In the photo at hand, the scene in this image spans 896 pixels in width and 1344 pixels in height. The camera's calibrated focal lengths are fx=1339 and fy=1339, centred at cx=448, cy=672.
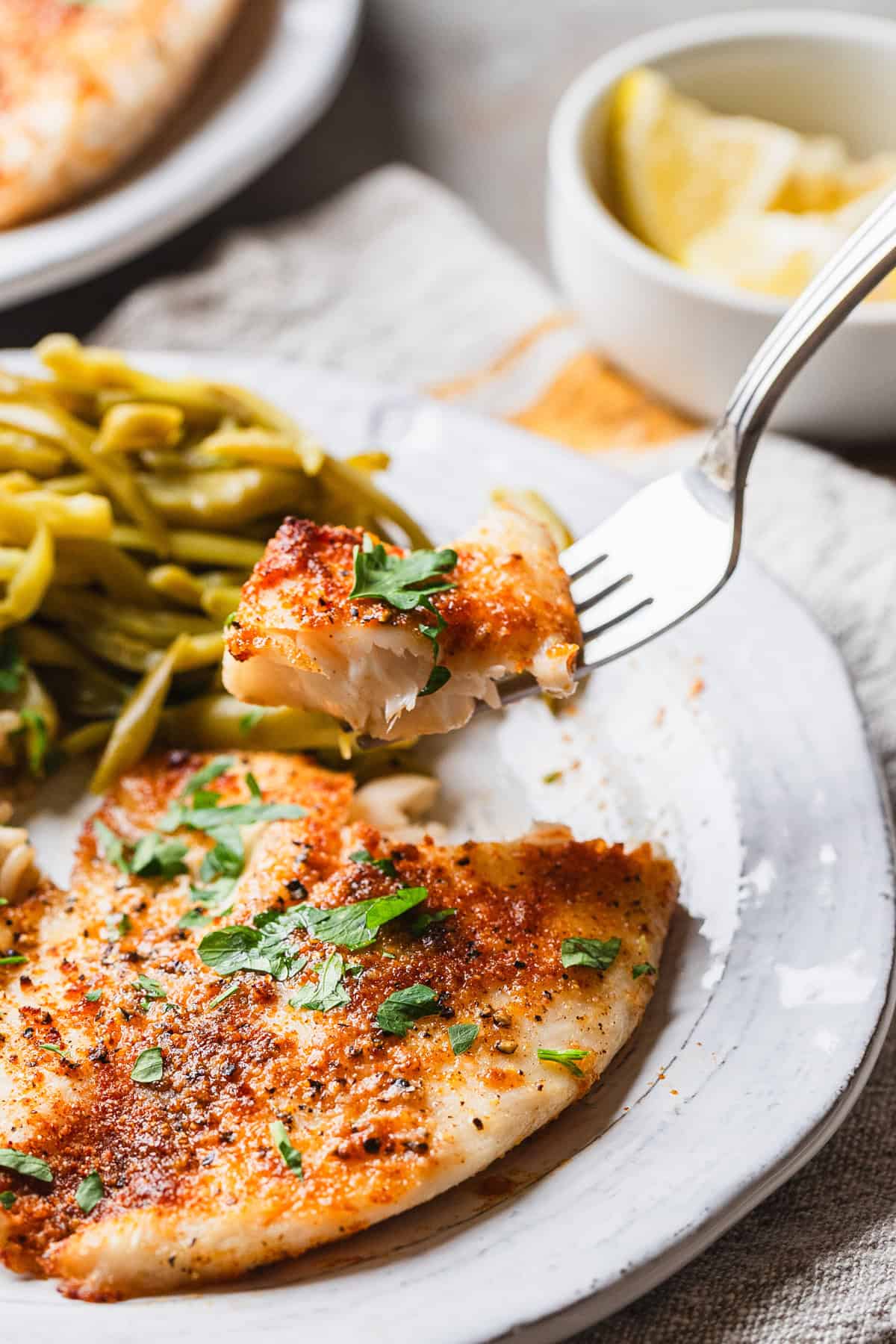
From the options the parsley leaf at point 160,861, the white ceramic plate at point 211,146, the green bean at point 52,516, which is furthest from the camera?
the white ceramic plate at point 211,146

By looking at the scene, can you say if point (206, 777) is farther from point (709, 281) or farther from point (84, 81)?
point (84, 81)

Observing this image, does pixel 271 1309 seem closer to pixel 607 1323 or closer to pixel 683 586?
pixel 607 1323

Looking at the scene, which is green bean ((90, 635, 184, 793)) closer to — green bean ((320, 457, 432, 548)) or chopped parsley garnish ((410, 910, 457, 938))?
green bean ((320, 457, 432, 548))

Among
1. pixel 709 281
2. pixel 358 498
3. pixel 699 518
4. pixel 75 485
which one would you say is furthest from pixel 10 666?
pixel 709 281

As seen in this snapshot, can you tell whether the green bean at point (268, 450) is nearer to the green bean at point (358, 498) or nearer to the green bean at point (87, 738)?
the green bean at point (358, 498)

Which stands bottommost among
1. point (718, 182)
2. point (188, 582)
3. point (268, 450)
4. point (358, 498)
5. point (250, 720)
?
point (250, 720)

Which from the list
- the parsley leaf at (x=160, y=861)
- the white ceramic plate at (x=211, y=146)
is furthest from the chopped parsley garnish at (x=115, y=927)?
the white ceramic plate at (x=211, y=146)
